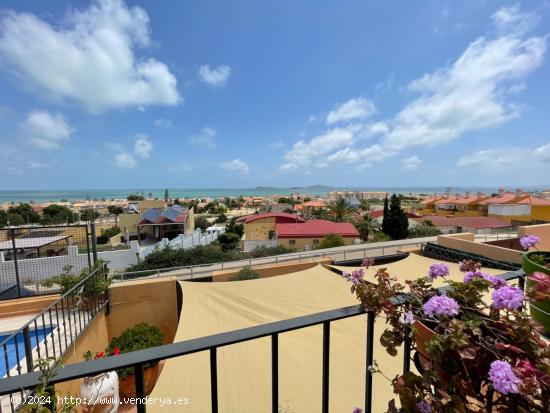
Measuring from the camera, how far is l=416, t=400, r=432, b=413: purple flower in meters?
0.79

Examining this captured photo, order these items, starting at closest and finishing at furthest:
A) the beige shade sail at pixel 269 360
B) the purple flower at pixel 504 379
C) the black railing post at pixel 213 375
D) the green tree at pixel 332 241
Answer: the purple flower at pixel 504 379 < the black railing post at pixel 213 375 < the beige shade sail at pixel 269 360 < the green tree at pixel 332 241

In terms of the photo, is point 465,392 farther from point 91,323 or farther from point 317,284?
point 91,323

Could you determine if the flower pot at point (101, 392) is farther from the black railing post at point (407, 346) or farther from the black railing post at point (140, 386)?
the black railing post at point (407, 346)

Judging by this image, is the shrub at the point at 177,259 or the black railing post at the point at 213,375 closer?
the black railing post at the point at 213,375

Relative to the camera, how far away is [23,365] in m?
3.95

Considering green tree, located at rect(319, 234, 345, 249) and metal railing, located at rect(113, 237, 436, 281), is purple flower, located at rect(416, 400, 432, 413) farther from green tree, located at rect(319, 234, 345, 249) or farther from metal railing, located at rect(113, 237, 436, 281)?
green tree, located at rect(319, 234, 345, 249)

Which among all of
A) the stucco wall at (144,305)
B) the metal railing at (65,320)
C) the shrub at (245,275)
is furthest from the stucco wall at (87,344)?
the shrub at (245,275)

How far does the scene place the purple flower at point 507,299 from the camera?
868mm

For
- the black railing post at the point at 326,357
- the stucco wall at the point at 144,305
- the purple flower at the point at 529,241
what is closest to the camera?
the black railing post at the point at 326,357

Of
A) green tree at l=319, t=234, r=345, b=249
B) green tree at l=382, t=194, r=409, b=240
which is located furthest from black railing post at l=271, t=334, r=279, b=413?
green tree at l=382, t=194, r=409, b=240

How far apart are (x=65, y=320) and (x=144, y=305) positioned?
1.95 meters

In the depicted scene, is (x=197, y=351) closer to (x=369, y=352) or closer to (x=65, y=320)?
(x=369, y=352)

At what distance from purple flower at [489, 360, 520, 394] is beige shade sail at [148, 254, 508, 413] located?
2.33 m

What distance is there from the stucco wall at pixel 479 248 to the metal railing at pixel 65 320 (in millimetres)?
10555
